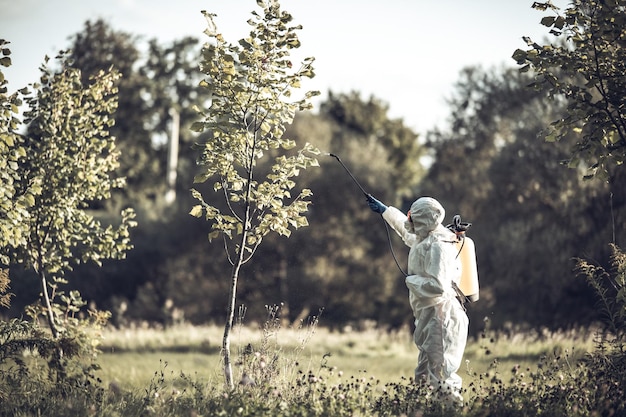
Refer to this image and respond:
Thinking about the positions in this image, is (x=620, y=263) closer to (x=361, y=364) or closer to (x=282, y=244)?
(x=361, y=364)

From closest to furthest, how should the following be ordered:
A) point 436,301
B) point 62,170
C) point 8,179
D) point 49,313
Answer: point 436,301
point 8,179
point 49,313
point 62,170

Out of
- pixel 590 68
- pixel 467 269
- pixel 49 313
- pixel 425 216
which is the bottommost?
pixel 49 313

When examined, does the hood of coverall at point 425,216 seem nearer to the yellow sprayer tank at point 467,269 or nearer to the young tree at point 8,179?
the yellow sprayer tank at point 467,269

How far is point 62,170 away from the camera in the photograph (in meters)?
9.70

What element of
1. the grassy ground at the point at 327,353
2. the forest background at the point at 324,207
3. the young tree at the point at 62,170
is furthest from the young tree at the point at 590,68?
the forest background at the point at 324,207

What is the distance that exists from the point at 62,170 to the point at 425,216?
455cm

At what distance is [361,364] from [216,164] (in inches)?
322

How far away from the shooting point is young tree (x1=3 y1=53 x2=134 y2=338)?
963 centimetres

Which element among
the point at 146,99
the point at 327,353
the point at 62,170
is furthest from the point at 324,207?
the point at 62,170

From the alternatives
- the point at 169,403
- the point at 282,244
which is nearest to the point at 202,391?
the point at 169,403

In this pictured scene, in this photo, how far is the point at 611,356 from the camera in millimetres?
8781

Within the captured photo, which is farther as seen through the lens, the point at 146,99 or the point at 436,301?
the point at 146,99

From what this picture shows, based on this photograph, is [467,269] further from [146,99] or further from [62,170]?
[146,99]

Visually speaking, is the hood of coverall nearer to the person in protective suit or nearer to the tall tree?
the person in protective suit
